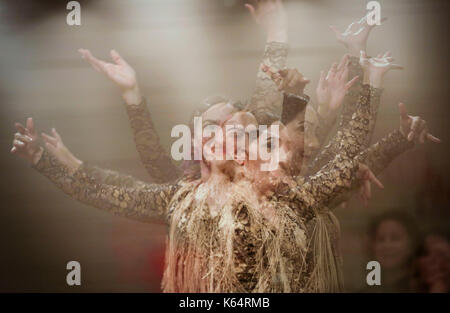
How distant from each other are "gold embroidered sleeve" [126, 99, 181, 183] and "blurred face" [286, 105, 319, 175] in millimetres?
514

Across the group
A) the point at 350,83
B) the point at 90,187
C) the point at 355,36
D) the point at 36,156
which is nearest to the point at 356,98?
the point at 350,83

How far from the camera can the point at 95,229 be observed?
7.70 feet

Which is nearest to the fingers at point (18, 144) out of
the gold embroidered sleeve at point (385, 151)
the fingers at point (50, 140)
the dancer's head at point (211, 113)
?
the fingers at point (50, 140)

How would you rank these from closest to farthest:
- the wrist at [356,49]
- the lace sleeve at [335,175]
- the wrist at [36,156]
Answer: the lace sleeve at [335,175]
the wrist at [356,49]
the wrist at [36,156]

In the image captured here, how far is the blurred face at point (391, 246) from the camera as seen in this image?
2248 mm

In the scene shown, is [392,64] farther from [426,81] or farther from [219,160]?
[219,160]

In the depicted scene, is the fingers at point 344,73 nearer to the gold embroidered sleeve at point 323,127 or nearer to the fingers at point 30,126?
the gold embroidered sleeve at point 323,127

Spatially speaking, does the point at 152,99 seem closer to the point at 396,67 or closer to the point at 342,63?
the point at 342,63

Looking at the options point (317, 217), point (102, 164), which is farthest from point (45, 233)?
point (317, 217)

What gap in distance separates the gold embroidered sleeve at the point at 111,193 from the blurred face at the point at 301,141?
0.54 metres

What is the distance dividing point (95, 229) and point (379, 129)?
1347mm

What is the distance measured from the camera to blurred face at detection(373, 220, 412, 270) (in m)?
2.25

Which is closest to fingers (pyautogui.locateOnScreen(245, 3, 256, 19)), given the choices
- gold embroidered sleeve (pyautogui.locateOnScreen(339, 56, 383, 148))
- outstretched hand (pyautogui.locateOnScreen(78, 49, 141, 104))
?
gold embroidered sleeve (pyautogui.locateOnScreen(339, 56, 383, 148))

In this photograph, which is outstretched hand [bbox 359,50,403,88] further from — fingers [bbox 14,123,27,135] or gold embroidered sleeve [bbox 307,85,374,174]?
fingers [bbox 14,123,27,135]
